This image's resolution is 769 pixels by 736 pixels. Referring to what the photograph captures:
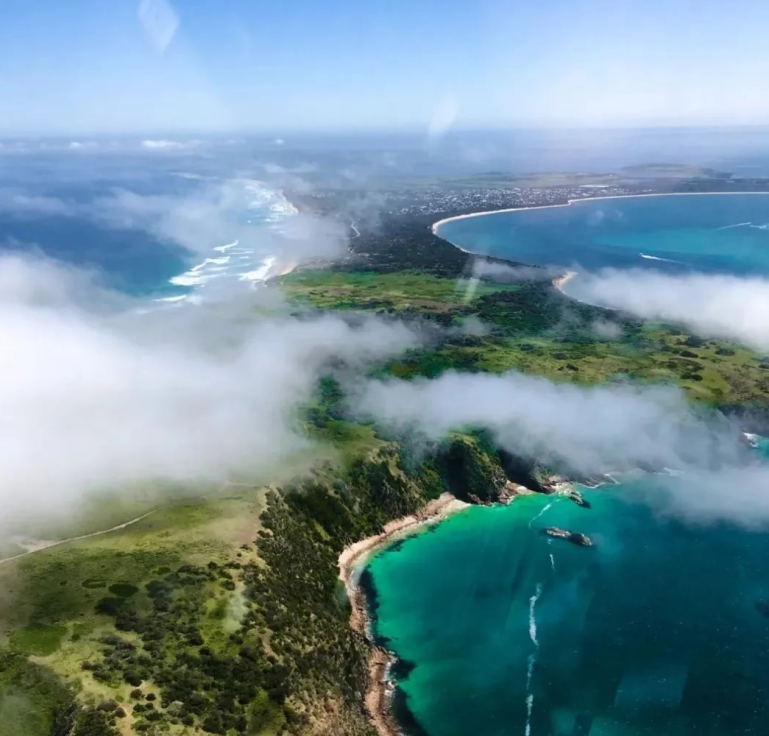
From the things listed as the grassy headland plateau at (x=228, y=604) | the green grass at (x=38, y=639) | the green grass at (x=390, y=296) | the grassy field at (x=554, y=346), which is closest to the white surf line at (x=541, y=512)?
the grassy headland plateau at (x=228, y=604)

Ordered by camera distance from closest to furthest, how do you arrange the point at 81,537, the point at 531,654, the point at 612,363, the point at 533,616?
the point at 531,654 < the point at 81,537 < the point at 533,616 < the point at 612,363

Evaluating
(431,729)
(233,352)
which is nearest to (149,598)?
(431,729)

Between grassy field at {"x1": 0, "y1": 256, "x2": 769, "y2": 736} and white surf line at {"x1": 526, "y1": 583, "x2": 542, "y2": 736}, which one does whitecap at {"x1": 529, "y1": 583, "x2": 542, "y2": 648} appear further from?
grassy field at {"x1": 0, "y1": 256, "x2": 769, "y2": 736}

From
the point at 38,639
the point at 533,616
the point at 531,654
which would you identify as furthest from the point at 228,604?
the point at 533,616

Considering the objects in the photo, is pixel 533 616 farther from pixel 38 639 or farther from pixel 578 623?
pixel 38 639

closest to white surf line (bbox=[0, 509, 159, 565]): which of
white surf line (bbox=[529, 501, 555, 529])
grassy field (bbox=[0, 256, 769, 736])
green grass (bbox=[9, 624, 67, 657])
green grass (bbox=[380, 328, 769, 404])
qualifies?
grassy field (bbox=[0, 256, 769, 736])

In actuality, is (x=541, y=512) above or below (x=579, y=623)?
below

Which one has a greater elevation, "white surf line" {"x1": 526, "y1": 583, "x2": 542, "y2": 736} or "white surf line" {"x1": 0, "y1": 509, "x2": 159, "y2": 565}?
"white surf line" {"x1": 0, "y1": 509, "x2": 159, "y2": 565}
